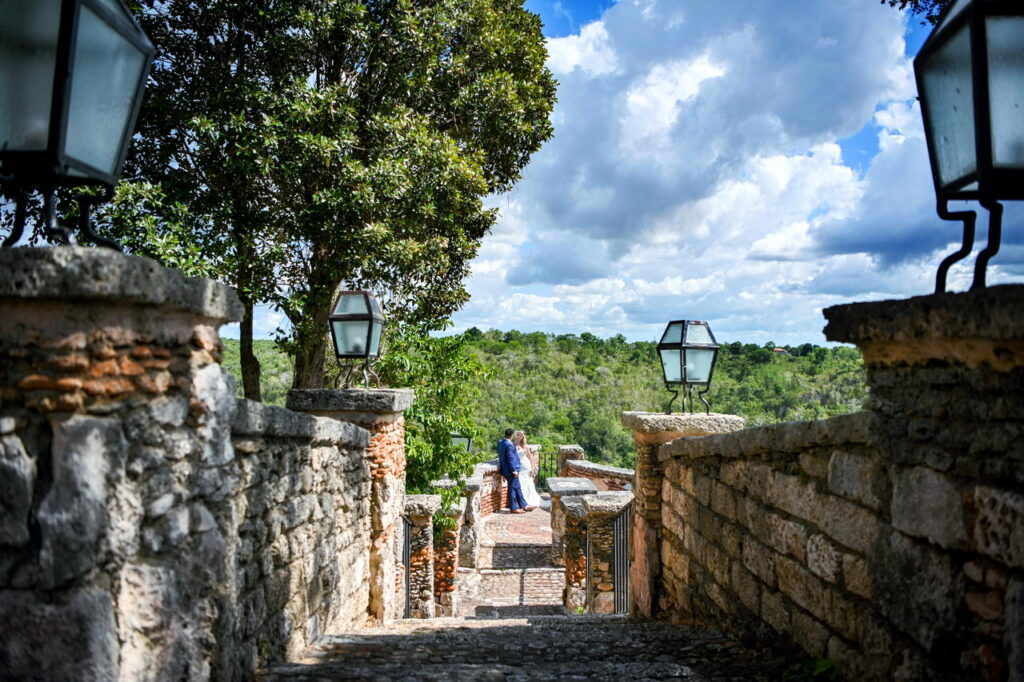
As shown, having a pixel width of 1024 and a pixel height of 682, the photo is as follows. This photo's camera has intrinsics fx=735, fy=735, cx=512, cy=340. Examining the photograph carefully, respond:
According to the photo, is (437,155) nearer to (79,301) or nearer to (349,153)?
(349,153)

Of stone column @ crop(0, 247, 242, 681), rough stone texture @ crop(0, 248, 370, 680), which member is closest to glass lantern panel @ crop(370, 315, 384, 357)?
rough stone texture @ crop(0, 248, 370, 680)

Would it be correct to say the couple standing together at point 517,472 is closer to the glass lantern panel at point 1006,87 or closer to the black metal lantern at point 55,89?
the black metal lantern at point 55,89

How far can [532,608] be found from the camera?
1162 cm


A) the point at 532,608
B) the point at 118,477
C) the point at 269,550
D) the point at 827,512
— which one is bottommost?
the point at 532,608

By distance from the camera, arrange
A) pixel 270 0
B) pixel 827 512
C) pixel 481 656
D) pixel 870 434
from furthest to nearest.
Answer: pixel 270 0 → pixel 481 656 → pixel 827 512 → pixel 870 434

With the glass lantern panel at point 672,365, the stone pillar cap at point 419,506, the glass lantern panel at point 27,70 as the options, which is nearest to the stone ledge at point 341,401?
the glass lantern panel at point 672,365

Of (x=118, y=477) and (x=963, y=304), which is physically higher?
(x=963, y=304)

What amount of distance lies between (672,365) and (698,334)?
0.37 metres

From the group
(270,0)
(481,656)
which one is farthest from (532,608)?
(270,0)

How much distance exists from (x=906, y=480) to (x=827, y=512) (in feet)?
2.33

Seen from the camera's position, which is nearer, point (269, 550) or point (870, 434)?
point (870, 434)

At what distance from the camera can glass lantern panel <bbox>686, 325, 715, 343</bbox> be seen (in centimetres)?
667

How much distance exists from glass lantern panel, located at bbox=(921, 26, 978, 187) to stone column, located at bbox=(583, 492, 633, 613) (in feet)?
23.5

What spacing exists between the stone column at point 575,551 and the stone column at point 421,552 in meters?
1.92
